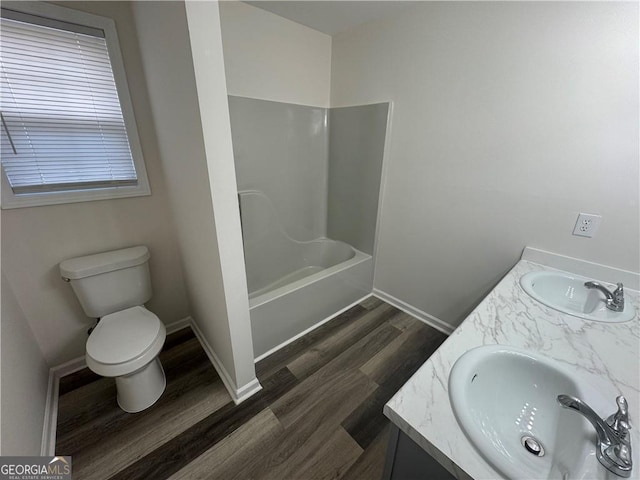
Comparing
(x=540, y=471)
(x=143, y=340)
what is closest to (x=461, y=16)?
(x=540, y=471)

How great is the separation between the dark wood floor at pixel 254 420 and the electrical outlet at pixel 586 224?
1.16 m

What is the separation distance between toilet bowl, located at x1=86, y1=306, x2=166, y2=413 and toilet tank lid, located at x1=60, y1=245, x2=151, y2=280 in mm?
306

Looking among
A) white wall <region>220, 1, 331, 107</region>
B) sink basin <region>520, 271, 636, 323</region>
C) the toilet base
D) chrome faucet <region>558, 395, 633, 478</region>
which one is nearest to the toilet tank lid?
the toilet base

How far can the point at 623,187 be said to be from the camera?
1.14 metres

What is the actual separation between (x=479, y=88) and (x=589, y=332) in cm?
137

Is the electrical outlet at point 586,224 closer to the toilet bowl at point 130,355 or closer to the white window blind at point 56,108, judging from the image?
the toilet bowl at point 130,355

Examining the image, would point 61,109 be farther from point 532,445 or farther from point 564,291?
point 564,291

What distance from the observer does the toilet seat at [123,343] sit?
1.21 metres

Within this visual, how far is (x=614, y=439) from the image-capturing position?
53 centimetres

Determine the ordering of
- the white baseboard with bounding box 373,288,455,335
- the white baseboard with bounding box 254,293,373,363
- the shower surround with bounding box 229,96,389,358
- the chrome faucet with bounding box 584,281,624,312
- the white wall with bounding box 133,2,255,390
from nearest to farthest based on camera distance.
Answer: the white wall with bounding box 133,2,255,390 < the chrome faucet with bounding box 584,281,624,312 < the white baseboard with bounding box 254,293,373,363 < the shower surround with bounding box 229,96,389,358 < the white baseboard with bounding box 373,288,455,335

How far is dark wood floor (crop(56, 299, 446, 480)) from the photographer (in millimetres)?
1149

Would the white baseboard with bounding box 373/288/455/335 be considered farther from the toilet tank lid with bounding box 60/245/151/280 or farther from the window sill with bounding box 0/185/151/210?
the window sill with bounding box 0/185/151/210

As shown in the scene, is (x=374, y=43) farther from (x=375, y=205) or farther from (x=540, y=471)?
(x=540, y=471)

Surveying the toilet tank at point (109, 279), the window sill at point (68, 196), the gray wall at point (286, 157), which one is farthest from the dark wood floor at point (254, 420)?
the gray wall at point (286, 157)
